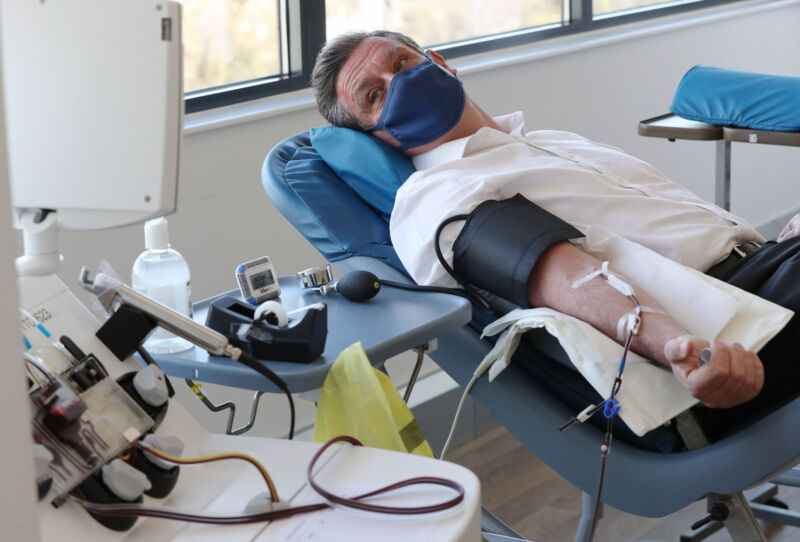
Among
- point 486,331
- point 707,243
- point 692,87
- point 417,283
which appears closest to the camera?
point 486,331

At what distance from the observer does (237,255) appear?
2.29 m

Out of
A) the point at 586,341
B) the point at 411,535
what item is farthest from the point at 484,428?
the point at 411,535

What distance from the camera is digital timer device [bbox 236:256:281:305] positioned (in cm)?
145

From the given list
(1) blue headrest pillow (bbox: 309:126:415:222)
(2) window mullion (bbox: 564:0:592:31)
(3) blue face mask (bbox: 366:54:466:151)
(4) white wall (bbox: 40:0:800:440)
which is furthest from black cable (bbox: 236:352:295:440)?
(2) window mullion (bbox: 564:0:592:31)

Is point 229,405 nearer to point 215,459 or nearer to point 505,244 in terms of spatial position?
point 215,459

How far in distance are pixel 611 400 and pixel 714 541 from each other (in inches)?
39.9

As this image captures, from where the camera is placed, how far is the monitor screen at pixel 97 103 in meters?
0.87

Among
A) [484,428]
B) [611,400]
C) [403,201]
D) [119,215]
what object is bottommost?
[484,428]

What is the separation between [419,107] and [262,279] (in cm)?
58

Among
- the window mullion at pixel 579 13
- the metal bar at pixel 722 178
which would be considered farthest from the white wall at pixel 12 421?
the window mullion at pixel 579 13

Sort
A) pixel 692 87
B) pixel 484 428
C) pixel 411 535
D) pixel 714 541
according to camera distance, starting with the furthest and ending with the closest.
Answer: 1. pixel 484 428
2. pixel 692 87
3. pixel 714 541
4. pixel 411 535

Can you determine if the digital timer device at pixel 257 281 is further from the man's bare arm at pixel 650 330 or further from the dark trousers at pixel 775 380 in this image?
the dark trousers at pixel 775 380

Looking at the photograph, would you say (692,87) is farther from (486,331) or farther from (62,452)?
(62,452)

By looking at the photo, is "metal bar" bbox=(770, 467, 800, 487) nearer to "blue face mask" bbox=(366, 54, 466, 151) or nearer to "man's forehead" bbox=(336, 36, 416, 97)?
"blue face mask" bbox=(366, 54, 466, 151)
